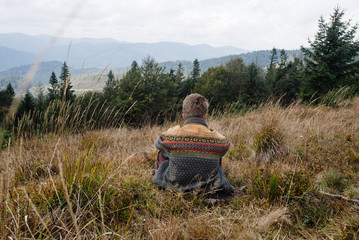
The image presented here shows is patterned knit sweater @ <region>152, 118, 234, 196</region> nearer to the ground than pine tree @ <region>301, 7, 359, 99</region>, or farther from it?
nearer to the ground

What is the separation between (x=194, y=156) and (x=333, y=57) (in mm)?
19248

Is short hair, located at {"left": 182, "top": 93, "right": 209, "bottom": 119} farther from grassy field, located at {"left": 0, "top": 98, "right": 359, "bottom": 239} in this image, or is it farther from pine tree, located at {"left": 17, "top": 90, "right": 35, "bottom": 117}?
pine tree, located at {"left": 17, "top": 90, "right": 35, "bottom": 117}

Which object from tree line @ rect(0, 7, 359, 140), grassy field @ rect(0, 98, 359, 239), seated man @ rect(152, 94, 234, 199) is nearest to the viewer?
grassy field @ rect(0, 98, 359, 239)

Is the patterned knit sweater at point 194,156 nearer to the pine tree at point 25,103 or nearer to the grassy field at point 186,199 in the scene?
the grassy field at point 186,199

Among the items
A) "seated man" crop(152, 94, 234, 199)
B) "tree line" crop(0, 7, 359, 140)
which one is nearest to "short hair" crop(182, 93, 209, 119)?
"seated man" crop(152, 94, 234, 199)

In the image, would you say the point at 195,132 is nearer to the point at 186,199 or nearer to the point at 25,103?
the point at 186,199

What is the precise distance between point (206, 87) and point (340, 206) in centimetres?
3878

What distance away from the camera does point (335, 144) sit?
3.20 metres

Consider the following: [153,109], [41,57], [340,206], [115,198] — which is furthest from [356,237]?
[153,109]

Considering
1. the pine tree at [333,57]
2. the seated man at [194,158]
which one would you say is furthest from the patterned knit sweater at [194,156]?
the pine tree at [333,57]

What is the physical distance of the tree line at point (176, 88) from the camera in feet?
12.0

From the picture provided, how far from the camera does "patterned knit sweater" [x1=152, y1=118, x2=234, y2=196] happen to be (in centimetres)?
217

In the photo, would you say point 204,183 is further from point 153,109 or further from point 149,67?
point 149,67

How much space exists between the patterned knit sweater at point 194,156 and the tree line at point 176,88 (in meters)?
0.89
